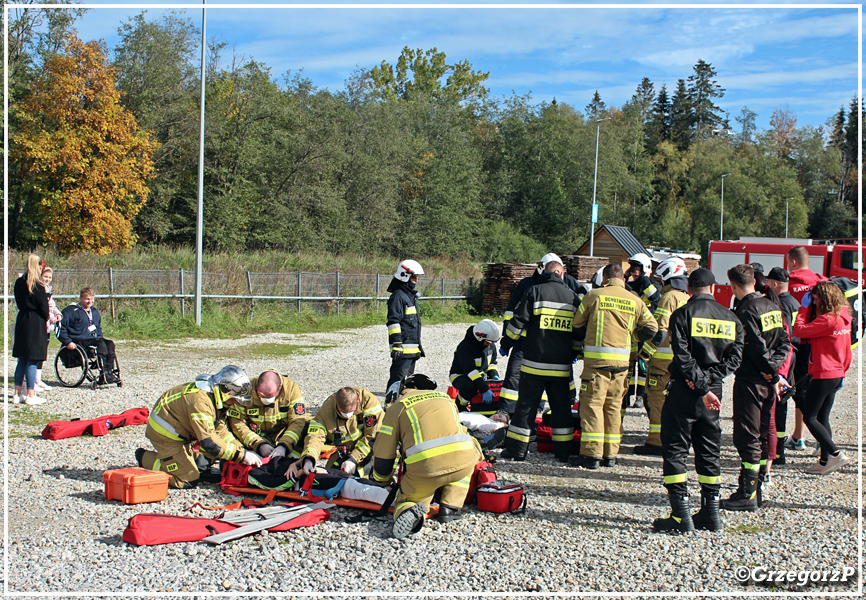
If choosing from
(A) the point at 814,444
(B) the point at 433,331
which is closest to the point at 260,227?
(B) the point at 433,331

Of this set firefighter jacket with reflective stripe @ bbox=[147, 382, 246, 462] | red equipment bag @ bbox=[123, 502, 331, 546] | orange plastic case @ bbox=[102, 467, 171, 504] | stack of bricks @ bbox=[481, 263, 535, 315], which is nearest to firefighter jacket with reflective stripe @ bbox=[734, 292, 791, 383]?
red equipment bag @ bbox=[123, 502, 331, 546]

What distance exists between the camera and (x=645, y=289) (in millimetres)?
8312

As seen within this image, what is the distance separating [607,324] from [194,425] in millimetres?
3899

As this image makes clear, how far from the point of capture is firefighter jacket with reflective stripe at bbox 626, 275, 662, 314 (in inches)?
324

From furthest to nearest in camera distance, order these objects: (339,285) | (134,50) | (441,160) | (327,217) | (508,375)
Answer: (441,160), (327,217), (134,50), (339,285), (508,375)

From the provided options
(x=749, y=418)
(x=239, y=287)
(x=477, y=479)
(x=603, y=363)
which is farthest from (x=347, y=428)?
(x=239, y=287)

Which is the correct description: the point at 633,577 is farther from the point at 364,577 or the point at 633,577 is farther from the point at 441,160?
the point at 441,160

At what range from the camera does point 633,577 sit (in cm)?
429

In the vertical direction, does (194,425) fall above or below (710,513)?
above

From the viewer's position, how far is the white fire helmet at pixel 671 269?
24.3 feet

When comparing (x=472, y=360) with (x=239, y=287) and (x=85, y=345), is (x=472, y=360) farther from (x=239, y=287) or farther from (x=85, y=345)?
(x=239, y=287)

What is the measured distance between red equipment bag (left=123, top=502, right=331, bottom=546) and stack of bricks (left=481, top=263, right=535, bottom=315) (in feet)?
64.6

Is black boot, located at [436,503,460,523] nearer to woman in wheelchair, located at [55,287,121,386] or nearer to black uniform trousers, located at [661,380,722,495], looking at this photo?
black uniform trousers, located at [661,380,722,495]

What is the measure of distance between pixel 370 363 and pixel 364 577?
9572mm
